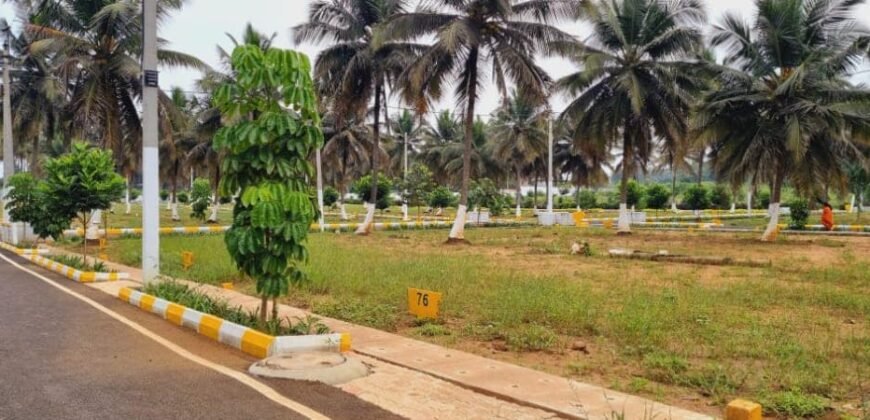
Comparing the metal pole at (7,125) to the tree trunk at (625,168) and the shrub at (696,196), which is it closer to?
the tree trunk at (625,168)

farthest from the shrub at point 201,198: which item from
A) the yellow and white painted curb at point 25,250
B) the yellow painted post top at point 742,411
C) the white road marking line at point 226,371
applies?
the yellow painted post top at point 742,411

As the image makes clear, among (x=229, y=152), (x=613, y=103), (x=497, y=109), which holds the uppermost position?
(x=497, y=109)

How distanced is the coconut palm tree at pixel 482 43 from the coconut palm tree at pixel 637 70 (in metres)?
2.42

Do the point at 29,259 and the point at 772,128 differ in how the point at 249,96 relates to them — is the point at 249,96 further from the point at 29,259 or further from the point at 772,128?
the point at 772,128

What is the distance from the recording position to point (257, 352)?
7402 millimetres

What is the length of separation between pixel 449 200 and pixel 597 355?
3941 cm

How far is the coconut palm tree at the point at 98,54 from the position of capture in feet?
70.3

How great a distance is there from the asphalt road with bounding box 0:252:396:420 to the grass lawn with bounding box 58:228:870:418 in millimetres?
2264

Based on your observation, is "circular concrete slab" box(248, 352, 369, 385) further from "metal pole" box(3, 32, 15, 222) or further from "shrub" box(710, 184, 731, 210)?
"shrub" box(710, 184, 731, 210)

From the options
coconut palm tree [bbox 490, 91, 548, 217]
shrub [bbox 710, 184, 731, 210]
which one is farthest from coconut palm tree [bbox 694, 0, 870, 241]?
shrub [bbox 710, 184, 731, 210]

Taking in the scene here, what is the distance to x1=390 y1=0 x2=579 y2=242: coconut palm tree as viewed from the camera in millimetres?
21953

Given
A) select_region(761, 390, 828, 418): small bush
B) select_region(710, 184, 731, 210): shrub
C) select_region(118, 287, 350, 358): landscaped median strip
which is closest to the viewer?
select_region(761, 390, 828, 418): small bush

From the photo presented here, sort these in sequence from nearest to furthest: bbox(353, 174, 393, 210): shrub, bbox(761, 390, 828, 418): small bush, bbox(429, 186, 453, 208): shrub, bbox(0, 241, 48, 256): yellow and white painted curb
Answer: bbox(761, 390, 828, 418): small bush, bbox(0, 241, 48, 256): yellow and white painted curb, bbox(429, 186, 453, 208): shrub, bbox(353, 174, 393, 210): shrub

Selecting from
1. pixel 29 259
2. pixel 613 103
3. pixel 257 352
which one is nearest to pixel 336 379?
pixel 257 352
